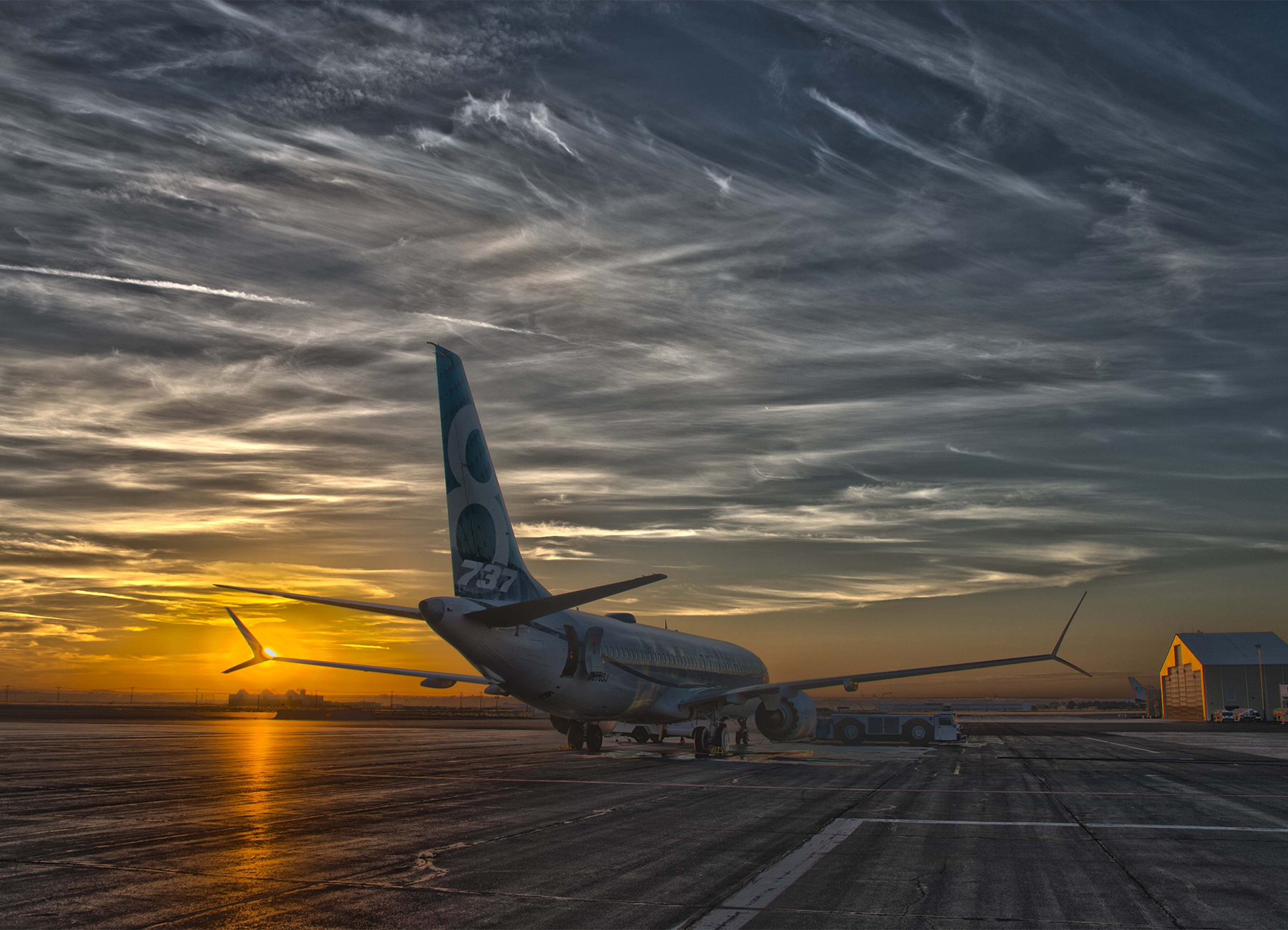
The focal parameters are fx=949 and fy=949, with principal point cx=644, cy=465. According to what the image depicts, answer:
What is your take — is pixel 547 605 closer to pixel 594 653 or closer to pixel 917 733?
pixel 594 653

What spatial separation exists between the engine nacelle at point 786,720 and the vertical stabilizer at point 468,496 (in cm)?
1718

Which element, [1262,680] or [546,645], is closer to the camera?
[546,645]

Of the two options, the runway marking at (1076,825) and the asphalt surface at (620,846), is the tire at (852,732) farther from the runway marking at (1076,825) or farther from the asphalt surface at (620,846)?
the runway marking at (1076,825)

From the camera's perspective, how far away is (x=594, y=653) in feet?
95.3

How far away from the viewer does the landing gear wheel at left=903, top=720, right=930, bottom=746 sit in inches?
1987

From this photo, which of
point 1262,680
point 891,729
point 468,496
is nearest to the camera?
point 468,496

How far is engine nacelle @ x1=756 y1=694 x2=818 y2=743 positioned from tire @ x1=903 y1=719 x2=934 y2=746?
13.3m

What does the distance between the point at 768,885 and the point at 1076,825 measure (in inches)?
328

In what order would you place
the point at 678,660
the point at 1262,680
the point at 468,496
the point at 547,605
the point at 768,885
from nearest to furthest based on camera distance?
the point at 768,885, the point at 547,605, the point at 468,496, the point at 678,660, the point at 1262,680

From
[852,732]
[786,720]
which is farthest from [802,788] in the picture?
[852,732]

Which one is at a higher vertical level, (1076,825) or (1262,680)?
(1262,680)

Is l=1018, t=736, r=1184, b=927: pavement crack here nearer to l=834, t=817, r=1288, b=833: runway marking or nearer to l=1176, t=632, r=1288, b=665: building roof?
l=834, t=817, r=1288, b=833: runway marking

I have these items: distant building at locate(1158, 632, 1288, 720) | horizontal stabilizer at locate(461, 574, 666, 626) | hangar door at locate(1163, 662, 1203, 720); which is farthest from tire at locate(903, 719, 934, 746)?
hangar door at locate(1163, 662, 1203, 720)

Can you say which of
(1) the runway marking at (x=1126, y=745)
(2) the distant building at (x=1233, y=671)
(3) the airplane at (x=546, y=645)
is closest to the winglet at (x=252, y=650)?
(3) the airplane at (x=546, y=645)
